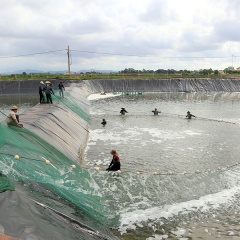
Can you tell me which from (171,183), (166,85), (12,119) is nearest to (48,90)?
(12,119)

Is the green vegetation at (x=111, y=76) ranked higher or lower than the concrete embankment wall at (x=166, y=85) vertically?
higher

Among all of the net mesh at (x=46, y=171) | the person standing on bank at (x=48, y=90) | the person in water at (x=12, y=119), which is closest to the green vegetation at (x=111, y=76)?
the person standing on bank at (x=48, y=90)

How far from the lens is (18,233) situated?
612 centimetres

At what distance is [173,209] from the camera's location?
461 inches

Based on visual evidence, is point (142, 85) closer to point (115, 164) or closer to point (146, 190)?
point (115, 164)

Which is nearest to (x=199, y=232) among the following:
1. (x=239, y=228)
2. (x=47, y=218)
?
(x=239, y=228)

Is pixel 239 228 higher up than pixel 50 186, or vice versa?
pixel 50 186

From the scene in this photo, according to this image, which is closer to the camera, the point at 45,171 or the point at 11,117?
the point at 45,171

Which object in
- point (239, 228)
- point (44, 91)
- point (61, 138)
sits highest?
point (44, 91)

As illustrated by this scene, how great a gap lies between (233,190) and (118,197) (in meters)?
5.56

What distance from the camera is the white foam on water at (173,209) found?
10688 millimetres

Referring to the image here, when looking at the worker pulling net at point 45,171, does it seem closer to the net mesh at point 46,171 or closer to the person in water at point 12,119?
the net mesh at point 46,171

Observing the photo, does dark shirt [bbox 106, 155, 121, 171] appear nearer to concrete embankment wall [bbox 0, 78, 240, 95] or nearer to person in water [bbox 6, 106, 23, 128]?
person in water [bbox 6, 106, 23, 128]

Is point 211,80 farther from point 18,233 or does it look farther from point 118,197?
point 18,233
